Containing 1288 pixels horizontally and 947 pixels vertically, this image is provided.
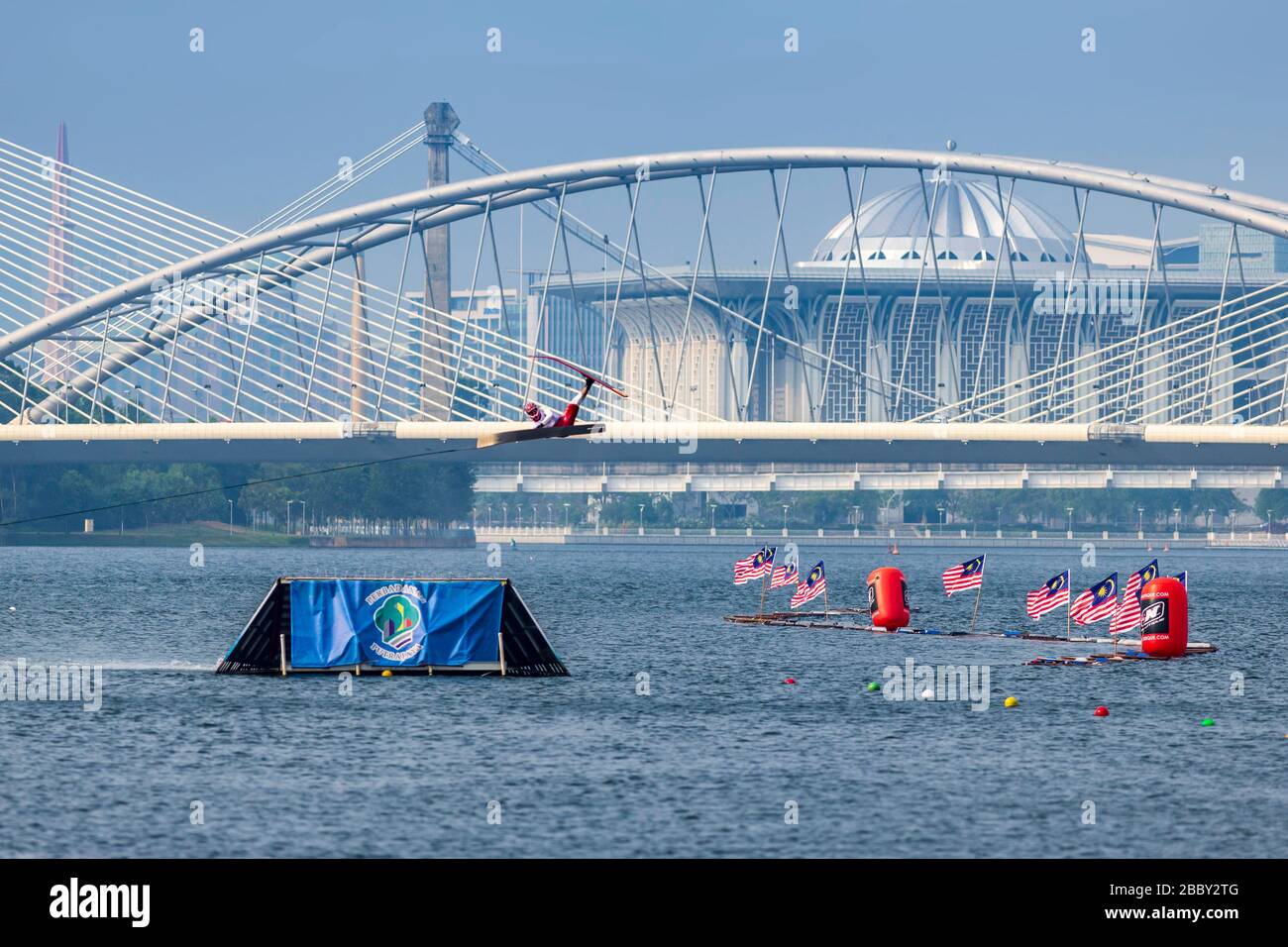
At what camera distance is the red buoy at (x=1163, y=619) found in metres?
73.8

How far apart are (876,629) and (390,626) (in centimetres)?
3553

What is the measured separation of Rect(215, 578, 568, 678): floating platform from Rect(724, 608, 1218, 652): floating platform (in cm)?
2133

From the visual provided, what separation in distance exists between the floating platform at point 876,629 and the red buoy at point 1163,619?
1646mm

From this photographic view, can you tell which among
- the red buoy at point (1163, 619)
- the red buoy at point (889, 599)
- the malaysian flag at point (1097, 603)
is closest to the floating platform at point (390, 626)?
the malaysian flag at point (1097, 603)

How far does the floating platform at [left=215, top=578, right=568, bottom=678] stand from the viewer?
60219 mm

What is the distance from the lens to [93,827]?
38.9m

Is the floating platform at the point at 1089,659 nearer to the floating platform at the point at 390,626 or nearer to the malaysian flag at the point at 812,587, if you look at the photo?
the malaysian flag at the point at 812,587

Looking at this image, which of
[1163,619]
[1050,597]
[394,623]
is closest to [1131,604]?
[1050,597]

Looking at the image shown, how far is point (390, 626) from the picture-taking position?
62.2m

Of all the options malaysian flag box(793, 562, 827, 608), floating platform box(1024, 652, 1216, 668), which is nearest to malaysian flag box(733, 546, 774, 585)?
malaysian flag box(793, 562, 827, 608)

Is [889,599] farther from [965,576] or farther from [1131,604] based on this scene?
[1131,604]

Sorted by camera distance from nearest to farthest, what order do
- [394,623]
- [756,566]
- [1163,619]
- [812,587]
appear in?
1. [394,623]
2. [1163,619]
3. [812,587]
4. [756,566]

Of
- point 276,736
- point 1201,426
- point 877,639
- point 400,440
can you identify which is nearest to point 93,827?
point 276,736
